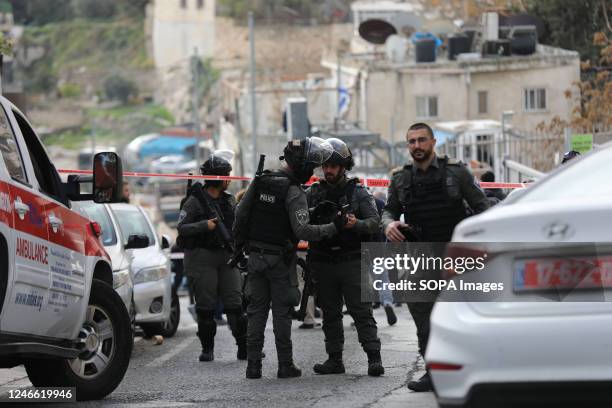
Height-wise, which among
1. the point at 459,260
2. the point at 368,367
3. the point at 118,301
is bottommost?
the point at 368,367

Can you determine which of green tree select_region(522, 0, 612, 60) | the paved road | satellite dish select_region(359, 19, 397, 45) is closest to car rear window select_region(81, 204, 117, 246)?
the paved road

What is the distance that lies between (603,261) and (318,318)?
12677 mm

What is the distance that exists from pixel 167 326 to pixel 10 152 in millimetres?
7704

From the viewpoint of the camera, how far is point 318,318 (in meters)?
18.3

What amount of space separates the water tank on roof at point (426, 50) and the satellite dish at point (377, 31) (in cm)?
262

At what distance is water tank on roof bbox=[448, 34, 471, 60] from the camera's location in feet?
152

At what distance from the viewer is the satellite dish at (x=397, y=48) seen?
4928 centimetres

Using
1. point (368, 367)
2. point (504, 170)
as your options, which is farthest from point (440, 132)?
point (368, 367)

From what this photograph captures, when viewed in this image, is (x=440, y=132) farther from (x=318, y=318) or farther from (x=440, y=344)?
(x=440, y=344)

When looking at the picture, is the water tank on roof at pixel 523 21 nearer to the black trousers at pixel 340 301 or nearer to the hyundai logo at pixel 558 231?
the black trousers at pixel 340 301

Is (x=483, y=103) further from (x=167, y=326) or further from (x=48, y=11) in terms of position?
(x=48, y=11)

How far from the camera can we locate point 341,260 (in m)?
11.0

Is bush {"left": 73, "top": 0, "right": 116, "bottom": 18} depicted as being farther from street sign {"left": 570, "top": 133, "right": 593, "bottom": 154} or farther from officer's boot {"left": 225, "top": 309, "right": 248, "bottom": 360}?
officer's boot {"left": 225, "top": 309, "right": 248, "bottom": 360}

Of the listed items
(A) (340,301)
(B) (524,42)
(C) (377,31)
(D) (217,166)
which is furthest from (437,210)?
(C) (377,31)
